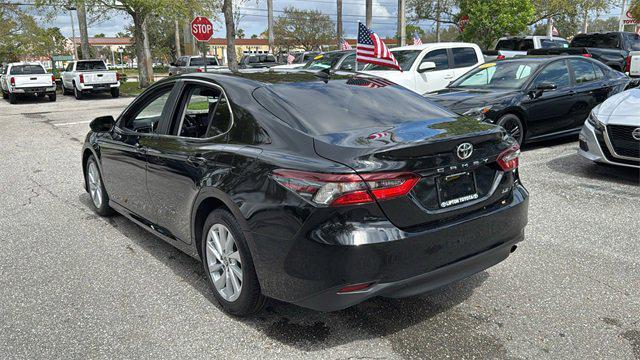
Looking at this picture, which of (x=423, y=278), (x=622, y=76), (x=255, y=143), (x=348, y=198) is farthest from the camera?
(x=622, y=76)

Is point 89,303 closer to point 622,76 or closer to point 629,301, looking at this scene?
point 629,301

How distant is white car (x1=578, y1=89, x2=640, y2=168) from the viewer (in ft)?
21.0

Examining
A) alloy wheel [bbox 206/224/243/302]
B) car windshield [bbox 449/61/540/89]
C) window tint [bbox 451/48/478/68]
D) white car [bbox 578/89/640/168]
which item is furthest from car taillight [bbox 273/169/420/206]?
window tint [bbox 451/48/478/68]

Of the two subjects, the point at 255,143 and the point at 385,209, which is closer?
the point at 385,209

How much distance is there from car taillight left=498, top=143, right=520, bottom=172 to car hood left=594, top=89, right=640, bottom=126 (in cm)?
377

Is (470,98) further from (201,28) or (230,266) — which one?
(201,28)

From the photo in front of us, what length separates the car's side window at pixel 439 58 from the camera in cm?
1272

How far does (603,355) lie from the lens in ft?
9.77

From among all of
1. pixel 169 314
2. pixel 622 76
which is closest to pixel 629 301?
pixel 169 314

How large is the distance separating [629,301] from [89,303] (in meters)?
3.76

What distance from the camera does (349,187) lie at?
2.76 meters

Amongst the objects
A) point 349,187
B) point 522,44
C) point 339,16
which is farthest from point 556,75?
point 339,16

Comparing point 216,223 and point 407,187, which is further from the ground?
point 407,187

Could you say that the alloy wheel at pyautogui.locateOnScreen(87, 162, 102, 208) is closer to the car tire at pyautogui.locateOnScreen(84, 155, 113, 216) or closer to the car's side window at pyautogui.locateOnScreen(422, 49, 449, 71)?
the car tire at pyautogui.locateOnScreen(84, 155, 113, 216)
